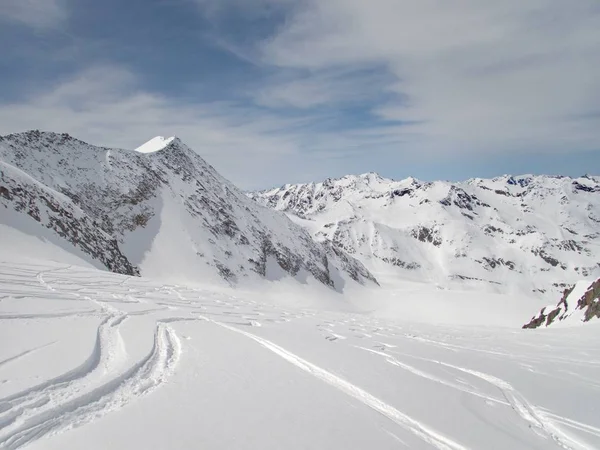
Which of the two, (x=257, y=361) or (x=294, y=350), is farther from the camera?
(x=294, y=350)

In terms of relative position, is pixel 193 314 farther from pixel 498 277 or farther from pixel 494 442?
pixel 498 277

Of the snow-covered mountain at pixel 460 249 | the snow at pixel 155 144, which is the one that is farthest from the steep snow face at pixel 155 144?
the snow-covered mountain at pixel 460 249

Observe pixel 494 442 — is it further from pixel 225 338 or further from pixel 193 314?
pixel 193 314

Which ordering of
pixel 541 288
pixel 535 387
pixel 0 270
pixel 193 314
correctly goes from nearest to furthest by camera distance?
pixel 535 387
pixel 193 314
pixel 0 270
pixel 541 288

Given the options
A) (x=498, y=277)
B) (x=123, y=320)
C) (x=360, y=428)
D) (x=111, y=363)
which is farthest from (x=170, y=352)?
(x=498, y=277)

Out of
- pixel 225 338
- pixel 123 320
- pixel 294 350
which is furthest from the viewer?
pixel 123 320

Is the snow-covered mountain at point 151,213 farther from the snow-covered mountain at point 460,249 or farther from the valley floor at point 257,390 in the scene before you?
the snow-covered mountain at point 460,249
